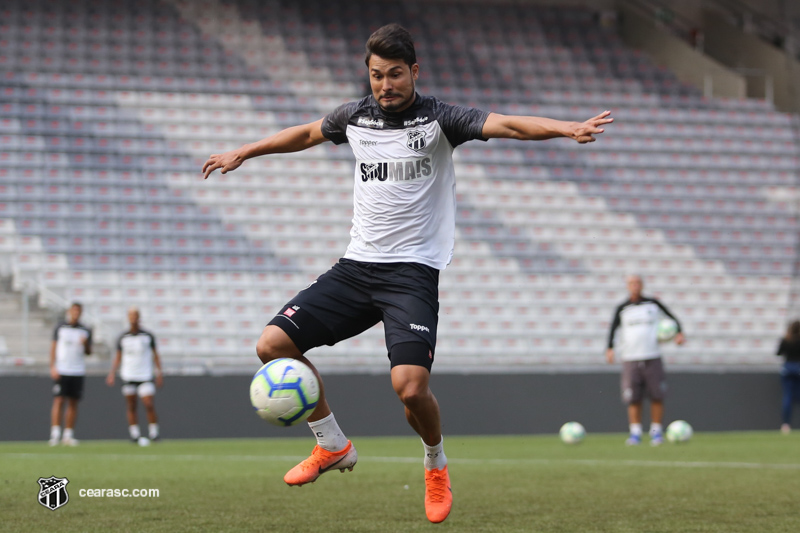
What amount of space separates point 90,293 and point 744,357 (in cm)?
1058

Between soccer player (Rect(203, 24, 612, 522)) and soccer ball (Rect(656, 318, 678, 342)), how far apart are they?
786cm

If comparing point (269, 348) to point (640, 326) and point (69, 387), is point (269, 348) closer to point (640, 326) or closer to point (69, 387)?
point (640, 326)

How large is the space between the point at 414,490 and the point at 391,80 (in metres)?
3.33

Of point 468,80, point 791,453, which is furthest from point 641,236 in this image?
point 791,453

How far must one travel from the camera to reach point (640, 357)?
1233 cm

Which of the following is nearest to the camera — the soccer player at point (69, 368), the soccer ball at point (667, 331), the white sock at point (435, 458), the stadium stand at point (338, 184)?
the white sock at point (435, 458)

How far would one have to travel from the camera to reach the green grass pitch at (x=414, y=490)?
5.11 m

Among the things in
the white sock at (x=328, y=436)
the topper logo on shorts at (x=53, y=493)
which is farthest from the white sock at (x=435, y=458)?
the topper logo on shorts at (x=53, y=493)

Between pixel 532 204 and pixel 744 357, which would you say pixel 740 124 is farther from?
pixel 744 357

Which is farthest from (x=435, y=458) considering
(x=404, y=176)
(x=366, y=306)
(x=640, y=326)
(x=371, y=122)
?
(x=640, y=326)

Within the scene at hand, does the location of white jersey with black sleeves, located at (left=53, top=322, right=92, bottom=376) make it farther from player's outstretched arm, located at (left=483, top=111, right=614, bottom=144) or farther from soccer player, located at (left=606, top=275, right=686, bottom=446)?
player's outstretched arm, located at (left=483, top=111, right=614, bottom=144)

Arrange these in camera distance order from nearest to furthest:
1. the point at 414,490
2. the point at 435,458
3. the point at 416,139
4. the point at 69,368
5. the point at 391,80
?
1. the point at 391,80
2. the point at 416,139
3. the point at 435,458
4. the point at 414,490
5. the point at 69,368

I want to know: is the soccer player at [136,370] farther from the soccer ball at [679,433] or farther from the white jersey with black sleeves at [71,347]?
the soccer ball at [679,433]

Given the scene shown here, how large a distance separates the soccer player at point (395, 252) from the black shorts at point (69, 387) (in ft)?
28.7
